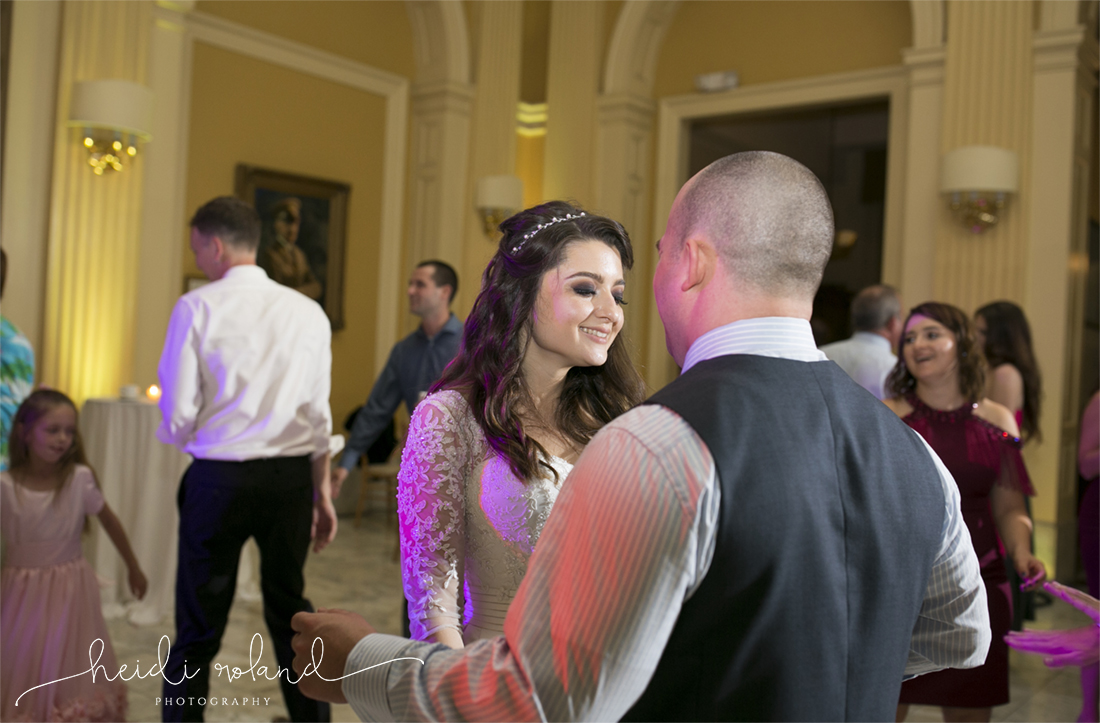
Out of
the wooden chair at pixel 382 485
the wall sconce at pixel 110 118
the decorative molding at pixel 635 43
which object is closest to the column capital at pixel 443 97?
the decorative molding at pixel 635 43

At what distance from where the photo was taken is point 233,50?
22.4 ft

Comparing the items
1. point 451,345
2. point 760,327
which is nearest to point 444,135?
point 451,345

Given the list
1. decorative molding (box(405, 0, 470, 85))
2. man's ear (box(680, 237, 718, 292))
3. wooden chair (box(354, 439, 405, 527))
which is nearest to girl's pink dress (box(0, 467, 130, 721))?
man's ear (box(680, 237, 718, 292))

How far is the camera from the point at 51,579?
3.15m

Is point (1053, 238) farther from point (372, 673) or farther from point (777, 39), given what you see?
point (372, 673)

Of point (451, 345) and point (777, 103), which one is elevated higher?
point (777, 103)

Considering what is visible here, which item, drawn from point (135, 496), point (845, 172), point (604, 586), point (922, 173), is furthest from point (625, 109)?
point (604, 586)

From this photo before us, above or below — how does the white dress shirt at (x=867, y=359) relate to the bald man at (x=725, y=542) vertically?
above

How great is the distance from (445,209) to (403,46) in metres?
1.52

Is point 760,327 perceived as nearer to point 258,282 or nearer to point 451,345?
point 258,282

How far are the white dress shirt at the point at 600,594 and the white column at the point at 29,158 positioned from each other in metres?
5.49

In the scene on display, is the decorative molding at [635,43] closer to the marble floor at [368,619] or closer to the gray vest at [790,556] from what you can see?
the marble floor at [368,619]

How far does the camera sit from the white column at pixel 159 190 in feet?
19.9

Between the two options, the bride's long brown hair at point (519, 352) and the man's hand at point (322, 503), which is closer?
the bride's long brown hair at point (519, 352)
